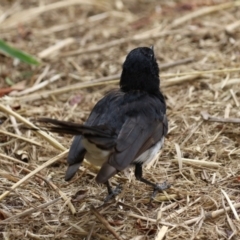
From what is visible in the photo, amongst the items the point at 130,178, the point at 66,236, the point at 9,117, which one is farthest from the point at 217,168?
the point at 9,117

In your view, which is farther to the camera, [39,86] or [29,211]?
[39,86]

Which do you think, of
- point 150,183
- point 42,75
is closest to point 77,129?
point 150,183

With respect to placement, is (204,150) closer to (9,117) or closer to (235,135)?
(235,135)

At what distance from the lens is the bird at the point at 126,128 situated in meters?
3.28

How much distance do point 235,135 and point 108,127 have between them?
1233 mm

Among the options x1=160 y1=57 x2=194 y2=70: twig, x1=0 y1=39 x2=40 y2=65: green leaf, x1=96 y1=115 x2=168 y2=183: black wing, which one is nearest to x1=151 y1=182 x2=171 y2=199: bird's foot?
x1=96 y1=115 x2=168 y2=183: black wing

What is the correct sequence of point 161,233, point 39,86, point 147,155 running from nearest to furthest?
1. point 161,233
2. point 147,155
3. point 39,86

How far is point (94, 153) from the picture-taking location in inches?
135

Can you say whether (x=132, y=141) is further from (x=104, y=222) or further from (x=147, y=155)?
(x=104, y=222)

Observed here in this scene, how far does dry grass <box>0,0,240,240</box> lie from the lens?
3.51 meters

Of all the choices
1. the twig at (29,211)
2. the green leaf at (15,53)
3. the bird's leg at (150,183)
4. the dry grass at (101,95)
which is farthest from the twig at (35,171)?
the green leaf at (15,53)

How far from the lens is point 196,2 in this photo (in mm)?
6809

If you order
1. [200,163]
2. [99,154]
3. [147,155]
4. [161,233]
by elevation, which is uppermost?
[99,154]

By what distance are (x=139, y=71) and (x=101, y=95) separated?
119 cm
